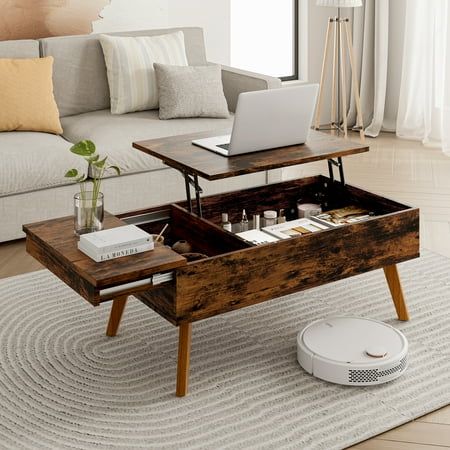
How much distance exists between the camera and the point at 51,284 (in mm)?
3629

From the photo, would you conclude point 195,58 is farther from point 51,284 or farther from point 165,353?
point 165,353

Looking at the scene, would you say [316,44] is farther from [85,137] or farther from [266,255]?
[266,255]

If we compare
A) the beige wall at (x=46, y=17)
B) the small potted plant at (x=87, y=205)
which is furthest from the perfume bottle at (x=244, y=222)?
the beige wall at (x=46, y=17)

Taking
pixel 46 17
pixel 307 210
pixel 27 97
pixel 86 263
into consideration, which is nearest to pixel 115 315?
pixel 86 263

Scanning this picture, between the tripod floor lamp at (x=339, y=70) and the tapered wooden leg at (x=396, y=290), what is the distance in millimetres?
2644

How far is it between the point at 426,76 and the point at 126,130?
2282 mm

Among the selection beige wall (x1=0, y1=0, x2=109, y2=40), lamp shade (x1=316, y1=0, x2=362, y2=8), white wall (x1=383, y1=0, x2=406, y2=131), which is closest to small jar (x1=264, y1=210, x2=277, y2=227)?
beige wall (x1=0, y1=0, x2=109, y2=40)

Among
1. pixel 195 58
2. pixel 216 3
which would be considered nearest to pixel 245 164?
pixel 195 58

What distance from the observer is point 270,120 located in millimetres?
→ 3098

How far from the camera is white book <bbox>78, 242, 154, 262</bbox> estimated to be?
2584mm

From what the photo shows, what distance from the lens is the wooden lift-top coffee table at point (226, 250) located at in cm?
261

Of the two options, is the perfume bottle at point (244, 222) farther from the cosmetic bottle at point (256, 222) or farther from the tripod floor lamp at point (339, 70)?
the tripod floor lamp at point (339, 70)

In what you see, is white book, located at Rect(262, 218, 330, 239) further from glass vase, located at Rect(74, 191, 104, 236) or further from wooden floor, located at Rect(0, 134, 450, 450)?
wooden floor, located at Rect(0, 134, 450, 450)

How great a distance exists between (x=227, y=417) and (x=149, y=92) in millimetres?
2286
